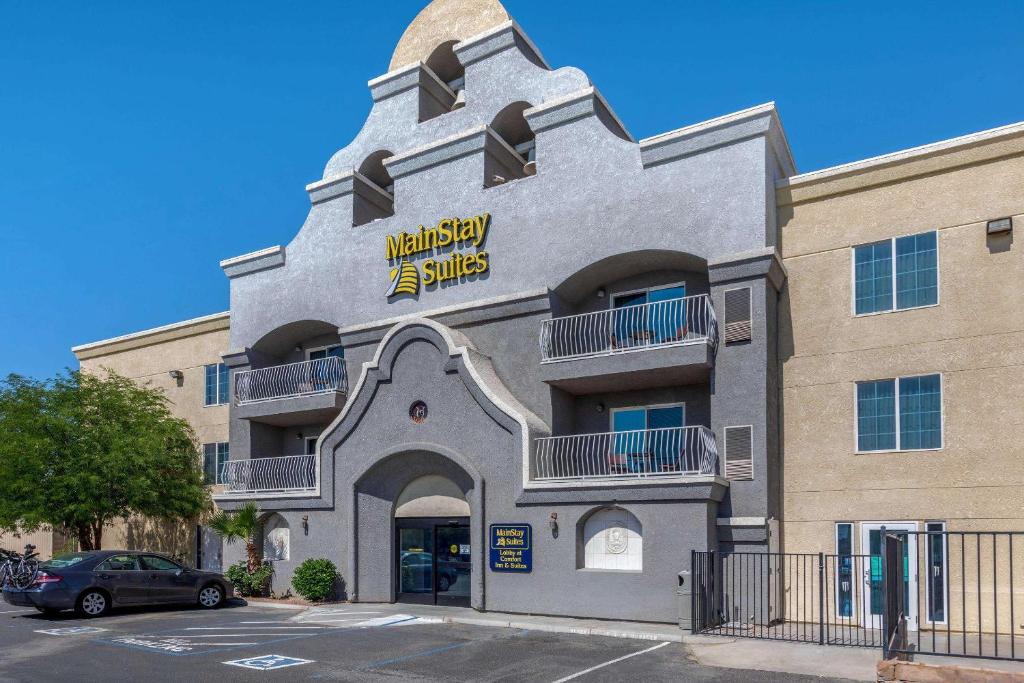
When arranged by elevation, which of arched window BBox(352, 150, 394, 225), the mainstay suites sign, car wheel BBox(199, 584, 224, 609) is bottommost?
car wheel BBox(199, 584, 224, 609)

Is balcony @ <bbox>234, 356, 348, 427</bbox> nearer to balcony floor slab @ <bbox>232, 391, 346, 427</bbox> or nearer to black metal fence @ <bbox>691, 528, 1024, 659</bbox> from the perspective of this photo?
→ balcony floor slab @ <bbox>232, 391, 346, 427</bbox>

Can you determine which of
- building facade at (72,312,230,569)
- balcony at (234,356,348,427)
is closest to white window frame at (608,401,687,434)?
balcony at (234,356,348,427)

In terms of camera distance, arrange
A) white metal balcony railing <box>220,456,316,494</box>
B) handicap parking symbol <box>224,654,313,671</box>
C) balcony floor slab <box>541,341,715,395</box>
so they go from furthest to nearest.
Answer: white metal balcony railing <box>220,456,316,494</box>
balcony floor slab <box>541,341,715,395</box>
handicap parking symbol <box>224,654,313,671</box>

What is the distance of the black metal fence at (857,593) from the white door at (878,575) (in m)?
0.02

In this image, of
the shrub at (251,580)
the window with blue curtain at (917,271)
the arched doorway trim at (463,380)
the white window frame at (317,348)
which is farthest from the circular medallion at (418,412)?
the window with blue curtain at (917,271)

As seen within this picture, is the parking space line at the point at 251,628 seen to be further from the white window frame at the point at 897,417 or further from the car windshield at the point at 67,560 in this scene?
the white window frame at the point at 897,417

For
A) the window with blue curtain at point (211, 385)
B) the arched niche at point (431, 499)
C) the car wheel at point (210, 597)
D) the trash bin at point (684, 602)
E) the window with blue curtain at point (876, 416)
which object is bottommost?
the car wheel at point (210, 597)

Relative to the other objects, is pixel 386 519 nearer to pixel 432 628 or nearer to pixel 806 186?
pixel 432 628

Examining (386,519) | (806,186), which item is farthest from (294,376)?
(806,186)

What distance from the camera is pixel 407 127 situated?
26188 mm

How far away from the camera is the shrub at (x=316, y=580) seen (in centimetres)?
2241

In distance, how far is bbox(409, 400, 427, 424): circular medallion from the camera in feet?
72.5

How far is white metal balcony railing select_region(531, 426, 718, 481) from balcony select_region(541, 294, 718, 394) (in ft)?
4.08

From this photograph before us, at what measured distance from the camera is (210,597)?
2233cm
